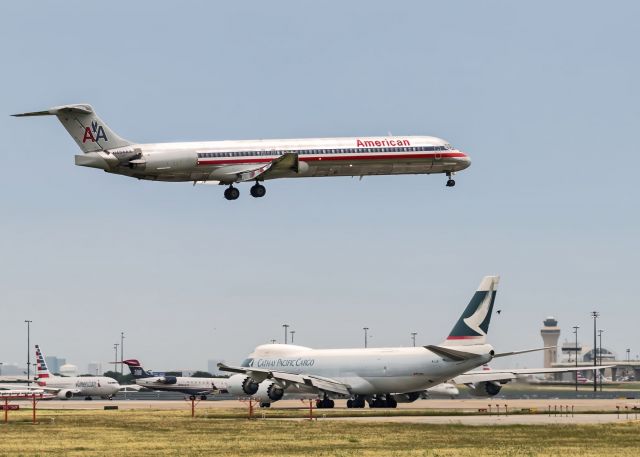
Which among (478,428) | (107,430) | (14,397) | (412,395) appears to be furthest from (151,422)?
(14,397)

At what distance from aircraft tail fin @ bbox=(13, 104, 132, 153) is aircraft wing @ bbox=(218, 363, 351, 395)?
57.3 ft

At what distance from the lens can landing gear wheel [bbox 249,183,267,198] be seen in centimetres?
8356

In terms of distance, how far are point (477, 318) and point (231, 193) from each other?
807 inches

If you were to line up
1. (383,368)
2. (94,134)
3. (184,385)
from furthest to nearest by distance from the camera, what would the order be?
1. (184,385)
2. (383,368)
3. (94,134)

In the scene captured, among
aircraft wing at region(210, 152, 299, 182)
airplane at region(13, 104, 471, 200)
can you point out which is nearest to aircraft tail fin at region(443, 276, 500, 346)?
airplane at region(13, 104, 471, 200)

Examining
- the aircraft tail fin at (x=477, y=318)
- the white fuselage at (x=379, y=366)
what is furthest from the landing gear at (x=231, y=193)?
the aircraft tail fin at (x=477, y=318)

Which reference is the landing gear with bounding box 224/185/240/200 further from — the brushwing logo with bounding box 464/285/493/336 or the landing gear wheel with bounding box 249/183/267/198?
the brushwing logo with bounding box 464/285/493/336

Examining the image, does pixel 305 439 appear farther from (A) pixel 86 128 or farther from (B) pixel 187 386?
(B) pixel 187 386

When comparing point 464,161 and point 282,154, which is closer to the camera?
point 282,154

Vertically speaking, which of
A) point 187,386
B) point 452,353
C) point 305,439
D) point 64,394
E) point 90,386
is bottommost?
point 64,394

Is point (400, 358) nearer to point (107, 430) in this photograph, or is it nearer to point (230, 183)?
point (230, 183)

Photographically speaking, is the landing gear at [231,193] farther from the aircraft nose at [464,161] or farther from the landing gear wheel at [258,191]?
the aircraft nose at [464,161]

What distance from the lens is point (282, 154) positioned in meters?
84.1

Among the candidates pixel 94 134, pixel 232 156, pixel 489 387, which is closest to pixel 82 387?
pixel 489 387
